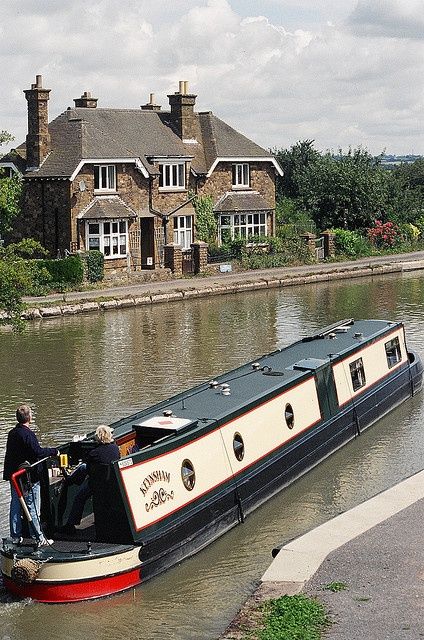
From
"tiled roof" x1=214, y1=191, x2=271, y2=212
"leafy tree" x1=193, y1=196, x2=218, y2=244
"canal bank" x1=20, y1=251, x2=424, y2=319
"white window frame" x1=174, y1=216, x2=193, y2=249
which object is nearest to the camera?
"canal bank" x1=20, y1=251, x2=424, y2=319

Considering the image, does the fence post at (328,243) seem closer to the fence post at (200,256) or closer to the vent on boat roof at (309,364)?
the fence post at (200,256)

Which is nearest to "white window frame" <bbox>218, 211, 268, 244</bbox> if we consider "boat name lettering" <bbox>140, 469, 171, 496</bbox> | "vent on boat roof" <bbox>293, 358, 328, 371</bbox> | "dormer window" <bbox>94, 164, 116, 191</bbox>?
"dormer window" <bbox>94, 164, 116, 191</bbox>

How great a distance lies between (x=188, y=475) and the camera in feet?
41.3

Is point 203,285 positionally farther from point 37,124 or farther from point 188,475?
point 188,475

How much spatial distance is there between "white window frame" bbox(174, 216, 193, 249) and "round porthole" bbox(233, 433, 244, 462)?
3028cm

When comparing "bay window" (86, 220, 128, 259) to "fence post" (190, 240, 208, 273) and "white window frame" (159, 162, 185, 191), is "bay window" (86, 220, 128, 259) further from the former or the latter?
"white window frame" (159, 162, 185, 191)

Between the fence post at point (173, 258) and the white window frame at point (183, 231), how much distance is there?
10.2 feet

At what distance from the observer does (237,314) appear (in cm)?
3222

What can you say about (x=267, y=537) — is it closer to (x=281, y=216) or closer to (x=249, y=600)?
(x=249, y=600)

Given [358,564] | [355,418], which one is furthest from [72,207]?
[358,564]

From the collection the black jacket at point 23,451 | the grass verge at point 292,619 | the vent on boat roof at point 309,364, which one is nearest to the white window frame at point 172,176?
the vent on boat roof at point 309,364

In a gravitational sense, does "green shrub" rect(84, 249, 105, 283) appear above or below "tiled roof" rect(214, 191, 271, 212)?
below

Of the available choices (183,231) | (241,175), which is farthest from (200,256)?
(241,175)

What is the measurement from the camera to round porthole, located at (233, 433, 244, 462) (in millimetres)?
13711
